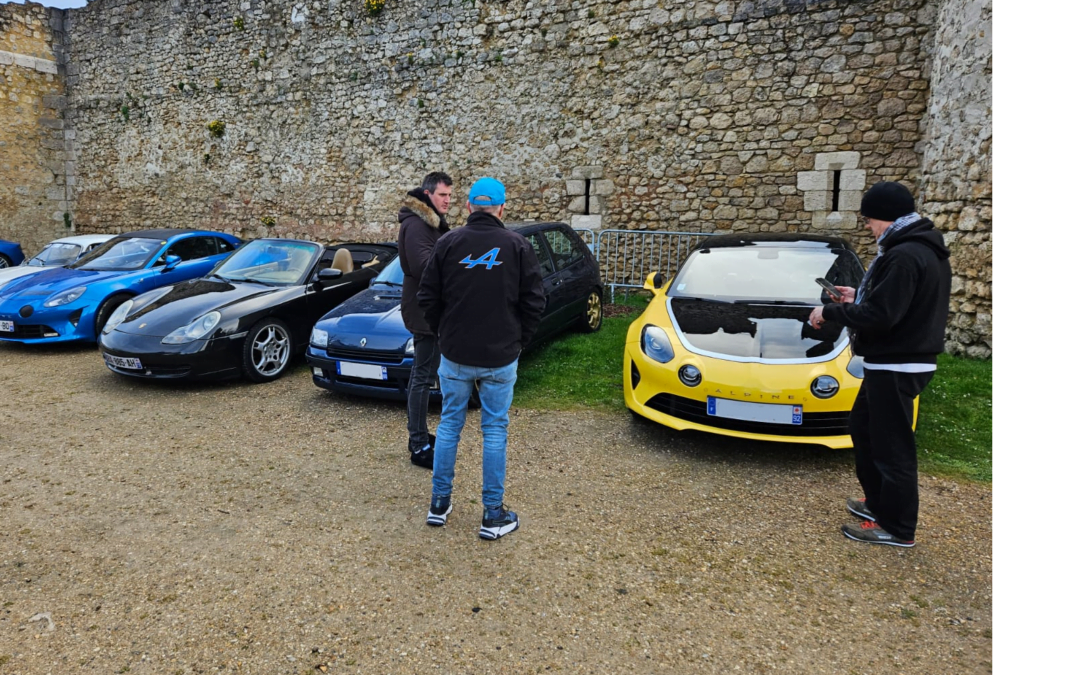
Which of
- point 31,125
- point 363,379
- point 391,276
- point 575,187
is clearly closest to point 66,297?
point 391,276

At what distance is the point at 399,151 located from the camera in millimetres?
11883

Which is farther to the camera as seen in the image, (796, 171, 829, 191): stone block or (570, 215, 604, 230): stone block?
(570, 215, 604, 230): stone block

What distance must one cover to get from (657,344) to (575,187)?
6.94 m

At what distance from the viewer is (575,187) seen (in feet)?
34.8

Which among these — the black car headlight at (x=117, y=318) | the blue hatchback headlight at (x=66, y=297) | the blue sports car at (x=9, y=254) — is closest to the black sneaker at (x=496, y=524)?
the black car headlight at (x=117, y=318)

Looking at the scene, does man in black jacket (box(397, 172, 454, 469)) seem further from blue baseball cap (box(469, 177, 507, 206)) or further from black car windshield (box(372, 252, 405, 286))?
black car windshield (box(372, 252, 405, 286))

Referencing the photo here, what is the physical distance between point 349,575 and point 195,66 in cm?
1449

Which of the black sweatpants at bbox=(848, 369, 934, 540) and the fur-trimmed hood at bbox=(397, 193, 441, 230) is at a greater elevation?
the fur-trimmed hood at bbox=(397, 193, 441, 230)

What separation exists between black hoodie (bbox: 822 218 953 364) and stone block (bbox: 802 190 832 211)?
6.83 metres

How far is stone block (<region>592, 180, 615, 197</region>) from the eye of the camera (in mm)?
10367

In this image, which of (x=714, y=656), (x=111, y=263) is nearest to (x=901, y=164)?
(x=714, y=656)

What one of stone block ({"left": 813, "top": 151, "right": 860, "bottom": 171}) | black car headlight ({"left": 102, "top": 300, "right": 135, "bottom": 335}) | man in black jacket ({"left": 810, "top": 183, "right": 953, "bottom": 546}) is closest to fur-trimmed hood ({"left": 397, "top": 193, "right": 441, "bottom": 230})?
man in black jacket ({"left": 810, "top": 183, "right": 953, "bottom": 546})

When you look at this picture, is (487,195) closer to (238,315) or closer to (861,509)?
(861,509)

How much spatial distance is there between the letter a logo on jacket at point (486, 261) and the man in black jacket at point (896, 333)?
5.38ft
